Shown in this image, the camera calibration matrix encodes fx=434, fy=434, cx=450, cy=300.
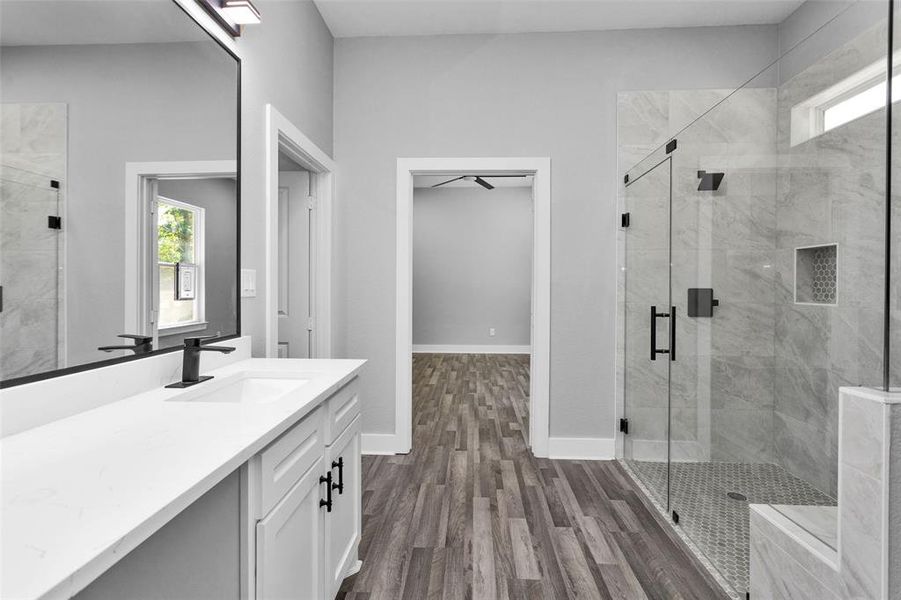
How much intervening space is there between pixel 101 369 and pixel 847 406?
203 cm

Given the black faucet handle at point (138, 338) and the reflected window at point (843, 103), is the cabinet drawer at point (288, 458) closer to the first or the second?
the black faucet handle at point (138, 338)

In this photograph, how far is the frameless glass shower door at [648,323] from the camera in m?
2.46

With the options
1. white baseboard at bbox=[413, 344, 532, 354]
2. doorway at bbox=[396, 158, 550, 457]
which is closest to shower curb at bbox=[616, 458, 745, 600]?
doorway at bbox=[396, 158, 550, 457]

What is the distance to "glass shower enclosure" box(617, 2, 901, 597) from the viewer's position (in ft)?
4.41

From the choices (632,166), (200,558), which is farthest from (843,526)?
(632,166)

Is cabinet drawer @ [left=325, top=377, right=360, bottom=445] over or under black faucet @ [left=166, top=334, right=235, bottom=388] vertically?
under

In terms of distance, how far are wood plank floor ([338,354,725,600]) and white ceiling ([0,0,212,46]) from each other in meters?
1.93

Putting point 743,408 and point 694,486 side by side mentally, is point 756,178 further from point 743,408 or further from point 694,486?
point 694,486

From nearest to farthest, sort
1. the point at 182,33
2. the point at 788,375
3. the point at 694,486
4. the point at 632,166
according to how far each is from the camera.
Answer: the point at 182,33 → the point at 788,375 → the point at 694,486 → the point at 632,166

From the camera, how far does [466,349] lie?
23.6ft

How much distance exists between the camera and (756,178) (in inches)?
74.3

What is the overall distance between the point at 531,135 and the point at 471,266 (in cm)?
423

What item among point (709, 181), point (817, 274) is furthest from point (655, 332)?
point (817, 274)

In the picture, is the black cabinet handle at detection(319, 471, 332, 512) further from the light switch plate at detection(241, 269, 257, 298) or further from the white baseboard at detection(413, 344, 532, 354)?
the white baseboard at detection(413, 344, 532, 354)
